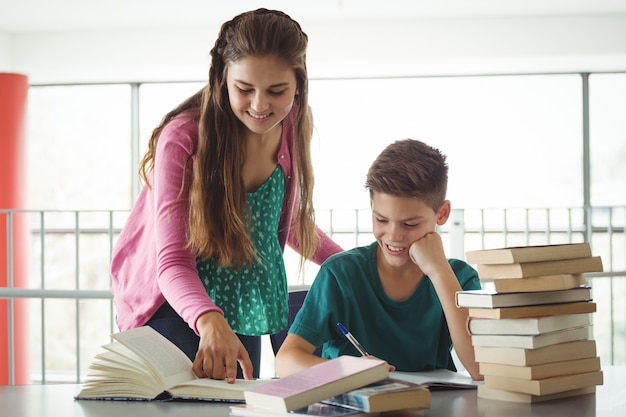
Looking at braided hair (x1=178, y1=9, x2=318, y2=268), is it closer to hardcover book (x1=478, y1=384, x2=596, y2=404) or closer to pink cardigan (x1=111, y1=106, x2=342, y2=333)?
pink cardigan (x1=111, y1=106, x2=342, y2=333)

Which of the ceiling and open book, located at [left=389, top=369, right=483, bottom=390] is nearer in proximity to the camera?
open book, located at [left=389, top=369, right=483, bottom=390]

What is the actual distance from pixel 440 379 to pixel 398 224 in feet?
1.19

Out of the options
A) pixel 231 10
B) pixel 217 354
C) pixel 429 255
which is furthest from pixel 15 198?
pixel 217 354

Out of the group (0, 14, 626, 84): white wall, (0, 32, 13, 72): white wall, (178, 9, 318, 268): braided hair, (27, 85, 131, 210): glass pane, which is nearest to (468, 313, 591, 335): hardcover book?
(178, 9, 318, 268): braided hair

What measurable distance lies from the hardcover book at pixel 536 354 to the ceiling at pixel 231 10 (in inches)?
165

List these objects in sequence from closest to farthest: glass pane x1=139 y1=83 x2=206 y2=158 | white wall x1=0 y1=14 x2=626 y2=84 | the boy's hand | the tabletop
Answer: the tabletop, the boy's hand, white wall x1=0 y1=14 x2=626 y2=84, glass pane x1=139 y1=83 x2=206 y2=158

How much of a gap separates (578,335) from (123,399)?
2.35 ft

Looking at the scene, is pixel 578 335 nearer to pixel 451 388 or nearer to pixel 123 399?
pixel 451 388

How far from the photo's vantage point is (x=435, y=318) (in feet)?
5.61

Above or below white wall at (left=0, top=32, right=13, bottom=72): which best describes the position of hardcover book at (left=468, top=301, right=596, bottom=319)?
below

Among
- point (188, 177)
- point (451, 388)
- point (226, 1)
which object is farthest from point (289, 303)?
point (226, 1)

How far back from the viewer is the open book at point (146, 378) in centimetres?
130

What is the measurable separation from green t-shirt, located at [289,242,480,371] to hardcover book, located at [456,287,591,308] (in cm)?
41

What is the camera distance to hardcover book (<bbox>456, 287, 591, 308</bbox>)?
1236mm
